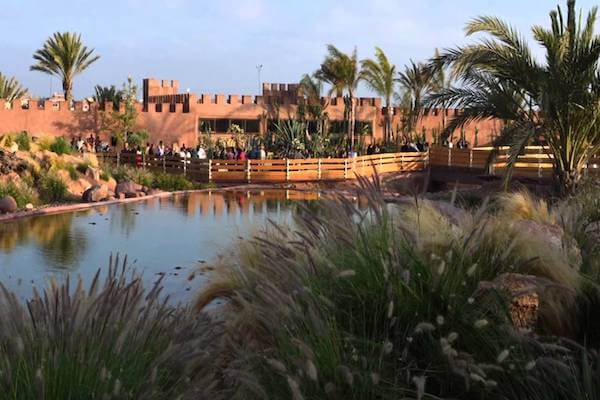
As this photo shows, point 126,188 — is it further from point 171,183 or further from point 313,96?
point 313,96

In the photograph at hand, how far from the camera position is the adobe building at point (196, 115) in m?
37.7

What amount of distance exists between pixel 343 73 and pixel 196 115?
827 centimetres

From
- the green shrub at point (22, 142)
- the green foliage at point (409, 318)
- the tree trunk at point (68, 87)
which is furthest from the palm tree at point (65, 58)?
the green foliage at point (409, 318)

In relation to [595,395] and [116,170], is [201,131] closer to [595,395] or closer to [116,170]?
[116,170]

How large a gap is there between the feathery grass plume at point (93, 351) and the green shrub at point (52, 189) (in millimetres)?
17287

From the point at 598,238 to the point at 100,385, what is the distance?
407 centimetres

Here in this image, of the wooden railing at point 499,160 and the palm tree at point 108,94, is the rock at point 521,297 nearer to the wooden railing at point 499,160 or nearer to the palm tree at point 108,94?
the wooden railing at point 499,160

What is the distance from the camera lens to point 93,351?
3068 mm

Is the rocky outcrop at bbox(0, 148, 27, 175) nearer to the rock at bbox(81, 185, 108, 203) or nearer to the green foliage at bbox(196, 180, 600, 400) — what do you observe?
the rock at bbox(81, 185, 108, 203)

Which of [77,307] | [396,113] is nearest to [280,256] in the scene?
[77,307]

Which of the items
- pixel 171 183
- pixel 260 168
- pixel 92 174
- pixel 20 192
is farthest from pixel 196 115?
pixel 20 192

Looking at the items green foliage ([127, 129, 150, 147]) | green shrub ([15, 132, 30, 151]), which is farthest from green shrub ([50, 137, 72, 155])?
green foliage ([127, 129, 150, 147])

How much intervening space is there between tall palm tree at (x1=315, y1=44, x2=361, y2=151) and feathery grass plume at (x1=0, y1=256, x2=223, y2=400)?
1383 inches

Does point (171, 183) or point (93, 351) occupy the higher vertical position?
point (93, 351)
